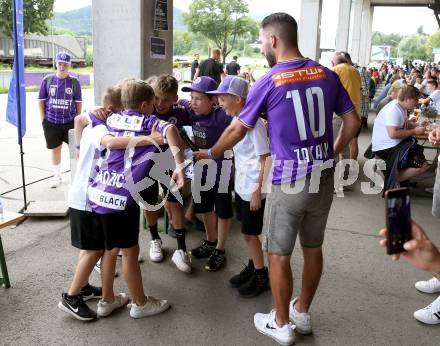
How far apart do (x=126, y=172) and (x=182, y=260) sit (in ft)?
4.55

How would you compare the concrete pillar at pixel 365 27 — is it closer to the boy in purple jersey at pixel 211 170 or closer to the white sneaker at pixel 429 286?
the white sneaker at pixel 429 286

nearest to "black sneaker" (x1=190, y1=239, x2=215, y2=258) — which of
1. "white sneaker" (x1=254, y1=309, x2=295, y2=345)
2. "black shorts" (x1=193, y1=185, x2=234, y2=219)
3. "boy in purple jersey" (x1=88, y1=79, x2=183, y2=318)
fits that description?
"black shorts" (x1=193, y1=185, x2=234, y2=219)

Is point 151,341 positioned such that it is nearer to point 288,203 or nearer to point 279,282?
point 279,282

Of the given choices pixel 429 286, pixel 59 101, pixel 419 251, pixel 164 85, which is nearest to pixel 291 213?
pixel 419 251

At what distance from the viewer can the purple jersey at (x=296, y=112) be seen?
2.47 meters

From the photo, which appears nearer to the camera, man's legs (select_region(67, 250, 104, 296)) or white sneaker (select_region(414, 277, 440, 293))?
man's legs (select_region(67, 250, 104, 296))

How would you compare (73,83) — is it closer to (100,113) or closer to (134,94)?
(100,113)

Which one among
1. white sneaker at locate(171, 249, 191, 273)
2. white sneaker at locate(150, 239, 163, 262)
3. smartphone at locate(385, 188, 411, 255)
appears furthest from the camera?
white sneaker at locate(150, 239, 163, 262)

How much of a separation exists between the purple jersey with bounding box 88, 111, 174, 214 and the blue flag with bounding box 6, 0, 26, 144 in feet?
8.47

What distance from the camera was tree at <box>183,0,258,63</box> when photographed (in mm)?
41625

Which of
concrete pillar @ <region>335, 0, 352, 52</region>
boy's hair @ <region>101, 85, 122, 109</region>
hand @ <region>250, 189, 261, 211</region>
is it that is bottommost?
hand @ <region>250, 189, 261, 211</region>

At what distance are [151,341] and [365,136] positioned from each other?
377 inches

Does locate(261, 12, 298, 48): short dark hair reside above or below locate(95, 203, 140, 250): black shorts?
above

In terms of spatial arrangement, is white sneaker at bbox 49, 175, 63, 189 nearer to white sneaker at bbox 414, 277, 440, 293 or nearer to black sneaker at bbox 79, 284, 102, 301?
black sneaker at bbox 79, 284, 102, 301
